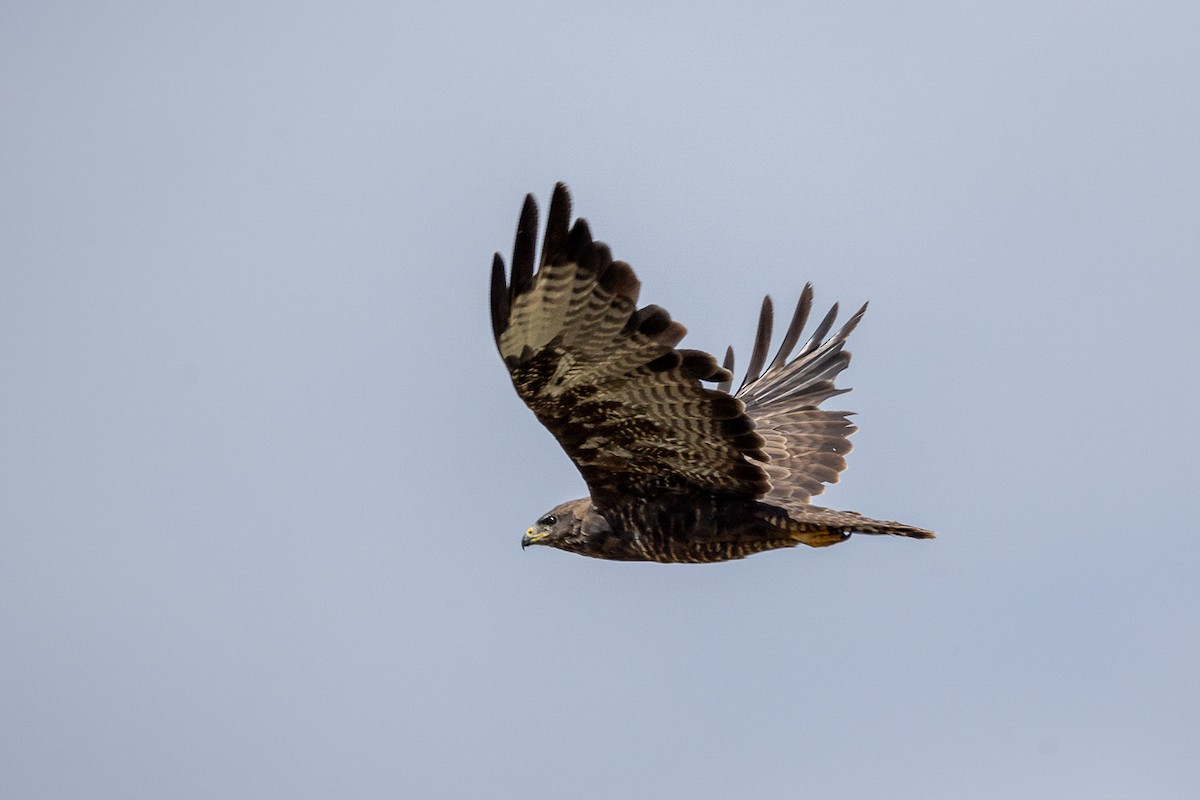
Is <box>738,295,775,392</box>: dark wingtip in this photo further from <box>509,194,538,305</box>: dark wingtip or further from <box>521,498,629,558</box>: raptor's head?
<box>509,194,538,305</box>: dark wingtip

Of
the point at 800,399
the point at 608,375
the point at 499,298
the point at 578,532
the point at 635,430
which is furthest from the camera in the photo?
the point at 800,399

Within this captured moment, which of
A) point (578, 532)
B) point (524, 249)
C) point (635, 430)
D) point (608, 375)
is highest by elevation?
point (524, 249)

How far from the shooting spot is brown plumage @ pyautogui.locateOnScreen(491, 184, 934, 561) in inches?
424

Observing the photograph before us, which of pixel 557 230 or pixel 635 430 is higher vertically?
pixel 557 230

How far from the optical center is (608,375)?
11.4 metres

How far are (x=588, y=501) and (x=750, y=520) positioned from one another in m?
1.34

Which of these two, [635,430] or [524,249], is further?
[635,430]

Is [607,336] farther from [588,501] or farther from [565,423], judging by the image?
[588,501]

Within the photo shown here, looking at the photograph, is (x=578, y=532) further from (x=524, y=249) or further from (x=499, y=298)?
(x=524, y=249)

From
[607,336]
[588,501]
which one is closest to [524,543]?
[588,501]

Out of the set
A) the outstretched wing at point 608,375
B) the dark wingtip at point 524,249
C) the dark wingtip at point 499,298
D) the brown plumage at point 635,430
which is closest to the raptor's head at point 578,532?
the brown plumage at point 635,430

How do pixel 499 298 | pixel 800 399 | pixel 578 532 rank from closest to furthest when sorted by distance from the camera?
pixel 499 298 → pixel 578 532 → pixel 800 399

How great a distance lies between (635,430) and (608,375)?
0.72 metres

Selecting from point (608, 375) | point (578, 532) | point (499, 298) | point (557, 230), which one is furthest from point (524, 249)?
point (578, 532)
